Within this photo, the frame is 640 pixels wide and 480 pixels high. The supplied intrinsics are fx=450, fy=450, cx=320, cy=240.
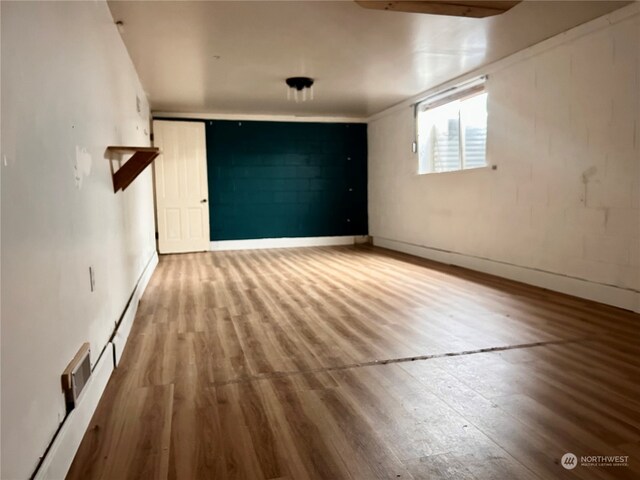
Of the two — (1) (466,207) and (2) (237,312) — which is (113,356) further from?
(1) (466,207)

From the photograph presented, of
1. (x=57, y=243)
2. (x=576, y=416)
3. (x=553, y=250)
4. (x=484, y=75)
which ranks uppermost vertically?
(x=484, y=75)

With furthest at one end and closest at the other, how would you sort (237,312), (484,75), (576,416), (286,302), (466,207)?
(466,207) < (484,75) < (286,302) < (237,312) < (576,416)

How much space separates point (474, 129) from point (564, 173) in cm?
160

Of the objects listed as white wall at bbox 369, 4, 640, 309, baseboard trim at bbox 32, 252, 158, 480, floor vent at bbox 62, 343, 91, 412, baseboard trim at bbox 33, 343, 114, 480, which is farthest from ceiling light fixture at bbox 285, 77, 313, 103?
floor vent at bbox 62, 343, 91, 412

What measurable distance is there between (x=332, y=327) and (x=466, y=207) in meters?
3.14

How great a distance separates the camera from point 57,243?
1688mm

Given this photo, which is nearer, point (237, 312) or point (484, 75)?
point (237, 312)

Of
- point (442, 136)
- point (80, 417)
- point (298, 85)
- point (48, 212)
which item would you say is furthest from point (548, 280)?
point (48, 212)

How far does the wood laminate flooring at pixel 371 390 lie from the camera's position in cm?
163

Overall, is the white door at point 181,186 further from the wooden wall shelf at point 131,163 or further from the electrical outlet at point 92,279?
the electrical outlet at point 92,279

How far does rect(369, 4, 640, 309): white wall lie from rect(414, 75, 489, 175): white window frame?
12cm

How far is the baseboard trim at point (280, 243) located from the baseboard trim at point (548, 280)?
87.6 inches

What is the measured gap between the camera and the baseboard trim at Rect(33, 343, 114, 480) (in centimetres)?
142

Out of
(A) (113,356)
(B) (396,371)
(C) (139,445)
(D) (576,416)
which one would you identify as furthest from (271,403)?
(D) (576,416)
